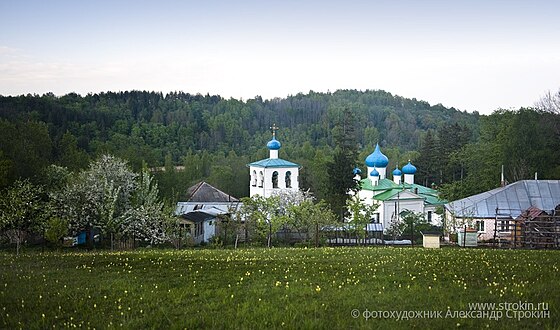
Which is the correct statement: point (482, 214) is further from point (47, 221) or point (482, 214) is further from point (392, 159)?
point (392, 159)

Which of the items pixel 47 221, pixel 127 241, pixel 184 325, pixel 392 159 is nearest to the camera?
pixel 184 325

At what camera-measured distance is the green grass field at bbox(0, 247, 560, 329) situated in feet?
33.4

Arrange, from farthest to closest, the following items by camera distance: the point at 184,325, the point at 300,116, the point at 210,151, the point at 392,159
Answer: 1. the point at 300,116
2. the point at 210,151
3. the point at 392,159
4. the point at 184,325

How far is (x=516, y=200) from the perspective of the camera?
39594 millimetres

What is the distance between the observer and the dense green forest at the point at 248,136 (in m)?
49.9

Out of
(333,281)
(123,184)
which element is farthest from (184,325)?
(123,184)

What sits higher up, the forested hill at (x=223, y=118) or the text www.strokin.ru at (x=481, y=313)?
the forested hill at (x=223, y=118)

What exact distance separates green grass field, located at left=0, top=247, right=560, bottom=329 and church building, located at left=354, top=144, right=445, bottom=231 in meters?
34.4

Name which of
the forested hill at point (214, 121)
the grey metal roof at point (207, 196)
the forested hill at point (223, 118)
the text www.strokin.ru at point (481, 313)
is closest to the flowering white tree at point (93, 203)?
the forested hill at point (214, 121)

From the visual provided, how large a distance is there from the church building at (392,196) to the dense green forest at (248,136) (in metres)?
2.47

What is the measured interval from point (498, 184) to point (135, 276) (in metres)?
41.9

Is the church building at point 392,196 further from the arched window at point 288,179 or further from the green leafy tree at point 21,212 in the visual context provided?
the green leafy tree at point 21,212

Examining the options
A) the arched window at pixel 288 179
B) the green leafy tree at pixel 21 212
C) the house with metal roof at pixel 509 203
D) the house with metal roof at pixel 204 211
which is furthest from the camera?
the arched window at pixel 288 179

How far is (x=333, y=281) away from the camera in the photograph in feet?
43.3
